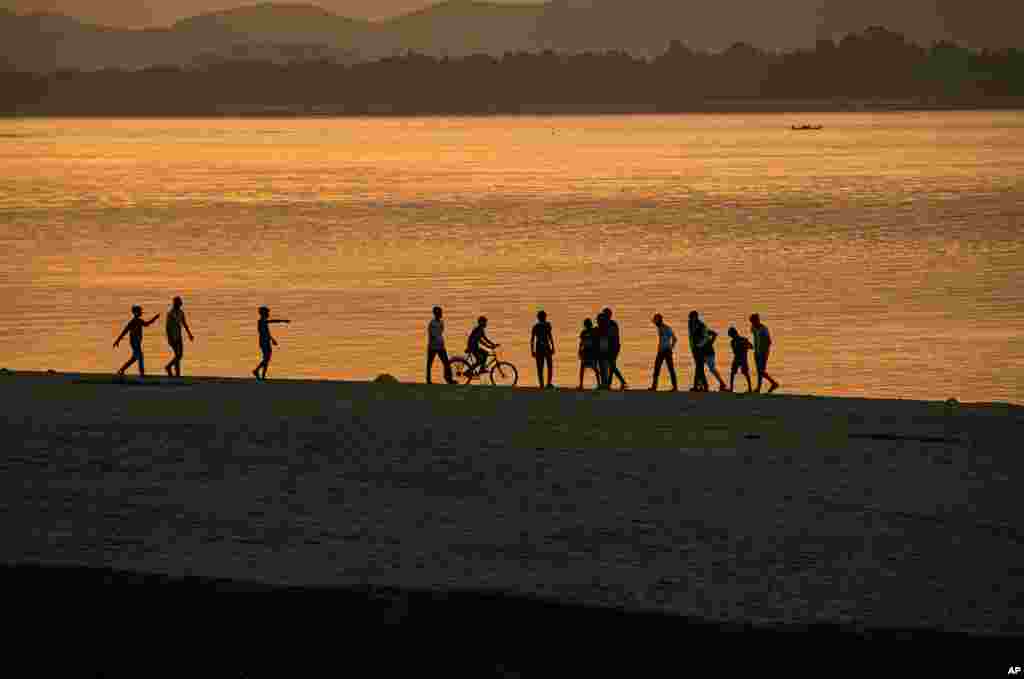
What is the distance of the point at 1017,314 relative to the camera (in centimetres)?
5697

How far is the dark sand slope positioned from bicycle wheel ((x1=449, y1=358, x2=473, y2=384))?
4336mm

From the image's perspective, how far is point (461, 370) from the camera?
34.3 m

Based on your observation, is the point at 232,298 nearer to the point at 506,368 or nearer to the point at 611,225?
the point at 506,368

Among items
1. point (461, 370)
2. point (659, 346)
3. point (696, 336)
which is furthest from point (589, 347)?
point (461, 370)

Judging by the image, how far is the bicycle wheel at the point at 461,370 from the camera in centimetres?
3350

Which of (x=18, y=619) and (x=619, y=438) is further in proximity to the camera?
(x=619, y=438)

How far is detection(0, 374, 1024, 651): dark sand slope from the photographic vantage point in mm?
15742

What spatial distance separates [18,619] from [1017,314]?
47224 mm

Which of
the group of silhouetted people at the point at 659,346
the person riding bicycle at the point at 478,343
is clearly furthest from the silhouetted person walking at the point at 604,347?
the person riding bicycle at the point at 478,343

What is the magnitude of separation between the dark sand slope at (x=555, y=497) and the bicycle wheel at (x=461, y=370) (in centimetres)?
434

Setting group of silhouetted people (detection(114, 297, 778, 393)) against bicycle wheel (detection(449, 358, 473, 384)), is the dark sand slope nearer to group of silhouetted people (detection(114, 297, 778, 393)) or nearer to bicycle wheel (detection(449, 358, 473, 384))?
group of silhouetted people (detection(114, 297, 778, 393))

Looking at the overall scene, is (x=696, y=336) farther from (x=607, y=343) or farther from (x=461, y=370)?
(x=461, y=370)

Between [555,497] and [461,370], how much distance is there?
1443 centimetres

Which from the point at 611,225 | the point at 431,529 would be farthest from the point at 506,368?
the point at 611,225
